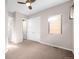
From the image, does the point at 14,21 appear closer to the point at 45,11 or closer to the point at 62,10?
the point at 45,11

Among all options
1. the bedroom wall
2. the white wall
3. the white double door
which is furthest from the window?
the white wall

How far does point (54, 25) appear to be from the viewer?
217 inches

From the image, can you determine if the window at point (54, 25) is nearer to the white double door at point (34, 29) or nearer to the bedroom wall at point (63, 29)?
the bedroom wall at point (63, 29)

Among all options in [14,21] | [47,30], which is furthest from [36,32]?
[14,21]

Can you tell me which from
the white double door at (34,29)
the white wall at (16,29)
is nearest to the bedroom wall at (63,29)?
the white double door at (34,29)

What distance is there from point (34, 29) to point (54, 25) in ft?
8.41

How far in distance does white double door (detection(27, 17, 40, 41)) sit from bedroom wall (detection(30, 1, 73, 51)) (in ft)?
1.86

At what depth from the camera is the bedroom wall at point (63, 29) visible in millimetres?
4461

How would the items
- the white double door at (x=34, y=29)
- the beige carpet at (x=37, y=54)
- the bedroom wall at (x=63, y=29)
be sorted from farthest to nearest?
the white double door at (x=34, y=29)
the bedroom wall at (x=63, y=29)
the beige carpet at (x=37, y=54)

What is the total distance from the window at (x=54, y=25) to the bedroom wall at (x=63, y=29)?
9.6 inches

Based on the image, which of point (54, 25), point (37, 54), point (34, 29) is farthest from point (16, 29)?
point (37, 54)

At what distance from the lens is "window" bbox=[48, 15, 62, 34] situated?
514cm

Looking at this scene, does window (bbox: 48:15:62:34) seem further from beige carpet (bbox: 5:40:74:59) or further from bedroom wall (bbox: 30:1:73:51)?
beige carpet (bbox: 5:40:74:59)

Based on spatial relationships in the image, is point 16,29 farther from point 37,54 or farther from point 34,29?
point 37,54
